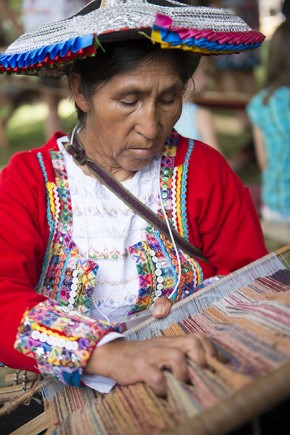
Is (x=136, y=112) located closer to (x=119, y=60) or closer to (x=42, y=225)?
(x=119, y=60)

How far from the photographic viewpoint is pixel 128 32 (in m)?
1.55

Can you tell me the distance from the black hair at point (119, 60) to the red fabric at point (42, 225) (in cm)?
29

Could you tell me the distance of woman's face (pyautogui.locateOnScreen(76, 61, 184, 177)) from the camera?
5.49 ft

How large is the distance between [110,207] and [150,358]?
69cm

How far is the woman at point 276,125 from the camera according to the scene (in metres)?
4.06

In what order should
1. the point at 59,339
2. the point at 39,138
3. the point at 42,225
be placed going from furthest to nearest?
the point at 39,138
the point at 42,225
the point at 59,339

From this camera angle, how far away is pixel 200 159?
1979 mm

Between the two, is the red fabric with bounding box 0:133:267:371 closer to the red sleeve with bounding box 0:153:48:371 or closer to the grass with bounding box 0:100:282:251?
the red sleeve with bounding box 0:153:48:371

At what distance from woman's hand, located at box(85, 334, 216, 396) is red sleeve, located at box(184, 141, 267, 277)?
2.07 feet

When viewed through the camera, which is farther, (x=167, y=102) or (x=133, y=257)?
(x=133, y=257)

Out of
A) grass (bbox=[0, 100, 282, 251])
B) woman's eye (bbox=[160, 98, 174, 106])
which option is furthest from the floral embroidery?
grass (bbox=[0, 100, 282, 251])

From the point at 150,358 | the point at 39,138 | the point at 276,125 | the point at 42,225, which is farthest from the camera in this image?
the point at 39,138

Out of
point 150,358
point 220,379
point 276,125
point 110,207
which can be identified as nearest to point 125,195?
point 110,207

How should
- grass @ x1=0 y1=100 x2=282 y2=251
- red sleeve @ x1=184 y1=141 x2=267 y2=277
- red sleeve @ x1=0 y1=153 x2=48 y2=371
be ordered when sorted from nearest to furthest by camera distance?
red sleeve @ x1=0 y1=153 x2=48 y2=371 < red sleeve @ x1=184 y1=141 x2=267 y2=277 < grass @ x1=0 y1=100 x2=282 y2=251
